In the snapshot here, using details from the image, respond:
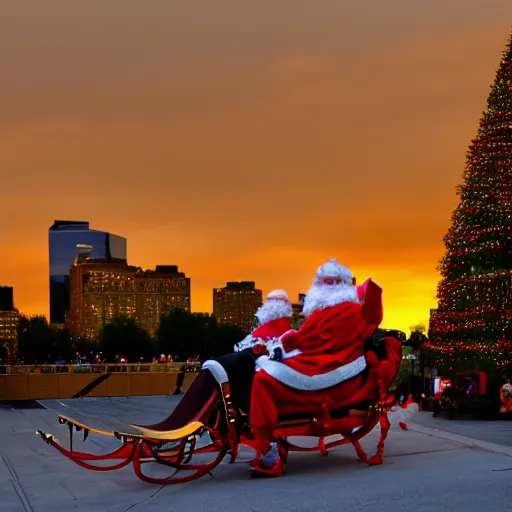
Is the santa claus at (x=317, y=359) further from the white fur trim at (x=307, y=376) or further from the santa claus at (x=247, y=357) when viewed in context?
the santa claus at (x=247, y=357)

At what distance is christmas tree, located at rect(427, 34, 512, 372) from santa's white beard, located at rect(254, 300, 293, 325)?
7.81 meters

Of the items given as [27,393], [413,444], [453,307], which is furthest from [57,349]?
[413,444]

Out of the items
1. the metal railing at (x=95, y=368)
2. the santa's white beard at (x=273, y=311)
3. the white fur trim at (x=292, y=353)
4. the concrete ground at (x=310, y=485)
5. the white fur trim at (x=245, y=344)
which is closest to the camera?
the concrete ground at (x=310, y=485)

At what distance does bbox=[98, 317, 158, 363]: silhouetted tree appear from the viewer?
85.8m

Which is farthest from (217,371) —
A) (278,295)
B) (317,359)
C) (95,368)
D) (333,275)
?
(95,368)

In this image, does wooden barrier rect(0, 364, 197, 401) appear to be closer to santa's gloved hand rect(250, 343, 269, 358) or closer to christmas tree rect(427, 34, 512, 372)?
christmas tree rect(427, 34, 512, 372)

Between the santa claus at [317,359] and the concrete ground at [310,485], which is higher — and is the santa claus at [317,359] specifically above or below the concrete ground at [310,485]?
above

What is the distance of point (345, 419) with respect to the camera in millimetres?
10125

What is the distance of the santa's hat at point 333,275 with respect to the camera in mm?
10508

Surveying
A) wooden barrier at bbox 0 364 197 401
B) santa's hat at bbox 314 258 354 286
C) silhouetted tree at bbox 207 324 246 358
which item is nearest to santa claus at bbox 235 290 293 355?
santa's hat at bbox 314 258 354 286

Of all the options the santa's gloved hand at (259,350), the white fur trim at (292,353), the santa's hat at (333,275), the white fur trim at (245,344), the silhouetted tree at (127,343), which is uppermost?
the silhouetted tree at (127,343)

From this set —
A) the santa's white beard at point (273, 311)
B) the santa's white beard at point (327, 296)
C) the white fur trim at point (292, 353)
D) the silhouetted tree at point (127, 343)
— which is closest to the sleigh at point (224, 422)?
the white fur trim at point (292, 353)

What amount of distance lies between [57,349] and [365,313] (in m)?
86.0

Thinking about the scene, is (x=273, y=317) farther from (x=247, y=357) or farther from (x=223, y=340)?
(x=223, y=340)
